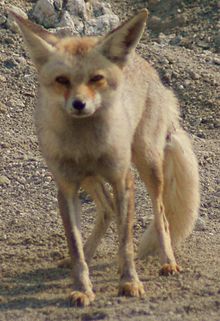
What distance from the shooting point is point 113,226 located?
922 centimetres

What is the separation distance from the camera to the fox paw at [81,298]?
714 cm

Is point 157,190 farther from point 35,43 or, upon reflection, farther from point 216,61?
point 216,61

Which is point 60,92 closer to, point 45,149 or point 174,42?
point 45,149

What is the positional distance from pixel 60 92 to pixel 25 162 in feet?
11.4

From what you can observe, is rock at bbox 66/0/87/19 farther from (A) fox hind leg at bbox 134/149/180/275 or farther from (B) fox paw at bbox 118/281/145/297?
(B) fox paw at bbox 118/281/145/297

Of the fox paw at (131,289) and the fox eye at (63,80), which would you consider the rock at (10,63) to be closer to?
the fox eye at (63,80)

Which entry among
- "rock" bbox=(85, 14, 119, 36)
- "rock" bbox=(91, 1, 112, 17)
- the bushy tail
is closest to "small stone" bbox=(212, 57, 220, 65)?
"rock" bbox=(85, 14, 119, 36)

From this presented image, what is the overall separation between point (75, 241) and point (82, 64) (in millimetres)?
1356

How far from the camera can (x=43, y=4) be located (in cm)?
1278

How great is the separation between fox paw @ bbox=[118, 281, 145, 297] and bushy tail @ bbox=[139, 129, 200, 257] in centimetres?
135

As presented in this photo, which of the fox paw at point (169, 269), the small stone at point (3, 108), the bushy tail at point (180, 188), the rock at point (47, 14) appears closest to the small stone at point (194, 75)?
the rock at point (47, 14)

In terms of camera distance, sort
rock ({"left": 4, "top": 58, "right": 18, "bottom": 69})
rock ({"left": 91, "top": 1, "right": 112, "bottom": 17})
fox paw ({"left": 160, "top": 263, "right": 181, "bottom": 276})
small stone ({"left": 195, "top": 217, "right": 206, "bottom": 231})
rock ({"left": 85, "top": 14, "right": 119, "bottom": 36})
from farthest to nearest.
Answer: rock ({"left": 91, "top": 1, "right": 112, "bottom": 17}) < rock ({"left": 85, "top": 14, "right": 119, "bottom": 36}) < rock ({"left": 4, "top": 58, "right": 18, "bottom": 69}) < small stone ({"left": 195, "top": 217, "right": 206, "bottom": 231}) < fox paw ({"left": 160, "top": 263, "right": 181, "bottom": 276})

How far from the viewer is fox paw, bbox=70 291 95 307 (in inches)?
281

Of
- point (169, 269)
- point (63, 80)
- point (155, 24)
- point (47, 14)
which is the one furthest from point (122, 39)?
point (155, 24)
